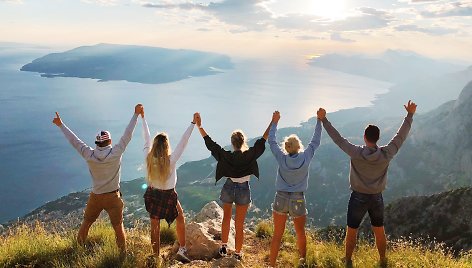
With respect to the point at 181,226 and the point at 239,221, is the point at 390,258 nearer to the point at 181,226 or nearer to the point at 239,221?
the point at 239,221

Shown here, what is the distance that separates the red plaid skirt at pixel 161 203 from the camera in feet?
21.7

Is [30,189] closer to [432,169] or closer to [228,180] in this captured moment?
[228,180]

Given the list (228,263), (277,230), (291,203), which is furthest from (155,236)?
(291,203)

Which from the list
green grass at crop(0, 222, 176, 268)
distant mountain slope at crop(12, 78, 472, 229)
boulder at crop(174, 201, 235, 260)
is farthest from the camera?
distant mountain slope at crop(12, 78, 472, 229)

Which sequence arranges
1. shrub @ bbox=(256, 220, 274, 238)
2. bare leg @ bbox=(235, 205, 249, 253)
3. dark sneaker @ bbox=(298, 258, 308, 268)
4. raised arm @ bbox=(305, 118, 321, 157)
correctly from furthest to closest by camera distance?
shrub @ bbox=(256, 220, 274, 238) < bare leg @ bbox=(235, 205, 249, 253) < dark sneaker @ bbox=(298, 258, 308, 268) < raised arm @ bbox=(305, 118, 321, 157)

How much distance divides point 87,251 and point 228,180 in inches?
119

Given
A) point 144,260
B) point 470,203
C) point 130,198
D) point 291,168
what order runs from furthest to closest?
1. point 130,198
2. point 470,203
3. point 291,168
4. point 144,260

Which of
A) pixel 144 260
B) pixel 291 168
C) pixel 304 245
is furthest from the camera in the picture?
pixel 304 245

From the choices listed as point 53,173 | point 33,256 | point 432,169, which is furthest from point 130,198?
point 33,256

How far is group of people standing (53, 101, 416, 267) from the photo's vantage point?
609 cm

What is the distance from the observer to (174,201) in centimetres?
665

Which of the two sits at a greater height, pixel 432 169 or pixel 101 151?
pixel 101 151

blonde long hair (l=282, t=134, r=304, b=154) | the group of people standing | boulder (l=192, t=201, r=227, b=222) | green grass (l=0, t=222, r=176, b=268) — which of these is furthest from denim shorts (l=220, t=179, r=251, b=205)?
boulder (l=192, t=201, r=227, b=222)

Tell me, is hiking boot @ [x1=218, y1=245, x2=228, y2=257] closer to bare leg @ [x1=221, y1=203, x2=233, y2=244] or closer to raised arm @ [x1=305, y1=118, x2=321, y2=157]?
bare leg @ [x1=221, y1=203, x2=233, y2=244]
